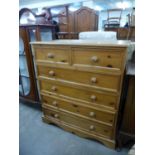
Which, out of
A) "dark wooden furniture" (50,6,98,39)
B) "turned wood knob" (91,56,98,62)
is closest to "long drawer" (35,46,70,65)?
"turned wood knob" (91,56,98,62)

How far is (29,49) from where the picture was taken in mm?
1943

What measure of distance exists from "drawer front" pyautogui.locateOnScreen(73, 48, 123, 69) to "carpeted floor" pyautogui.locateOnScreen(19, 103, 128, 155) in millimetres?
940

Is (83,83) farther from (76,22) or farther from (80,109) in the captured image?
(76,22)

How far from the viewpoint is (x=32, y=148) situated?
159 centimetres

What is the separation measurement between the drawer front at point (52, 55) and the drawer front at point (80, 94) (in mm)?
282

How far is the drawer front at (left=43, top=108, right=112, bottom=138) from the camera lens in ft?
4.98

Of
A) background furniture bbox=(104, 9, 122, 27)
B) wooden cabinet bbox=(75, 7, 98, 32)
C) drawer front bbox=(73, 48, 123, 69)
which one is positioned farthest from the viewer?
background furniture bbox=(104, 9, 122, 27)

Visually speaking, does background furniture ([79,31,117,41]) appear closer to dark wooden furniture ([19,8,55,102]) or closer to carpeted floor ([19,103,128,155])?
dark wooden furniture ([19,8,55,102])

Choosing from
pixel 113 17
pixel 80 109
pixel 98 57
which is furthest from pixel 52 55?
pixel 113 17

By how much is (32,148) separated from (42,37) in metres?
1.39

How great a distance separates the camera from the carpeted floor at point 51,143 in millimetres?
1537

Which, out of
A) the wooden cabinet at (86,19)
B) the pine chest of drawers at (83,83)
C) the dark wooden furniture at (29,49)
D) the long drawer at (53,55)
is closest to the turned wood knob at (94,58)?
the pine chest of drawers at (83,83)
